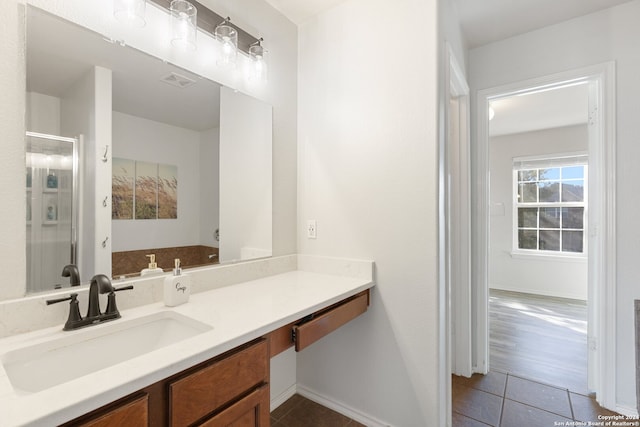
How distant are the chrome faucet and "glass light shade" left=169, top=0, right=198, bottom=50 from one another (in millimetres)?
1056

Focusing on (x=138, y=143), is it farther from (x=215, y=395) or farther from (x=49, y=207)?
(x=215, y=395)

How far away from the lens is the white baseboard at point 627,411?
1.80 m

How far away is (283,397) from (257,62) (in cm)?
205

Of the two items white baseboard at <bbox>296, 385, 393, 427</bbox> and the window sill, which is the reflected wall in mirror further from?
the window sill

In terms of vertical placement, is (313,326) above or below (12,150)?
below

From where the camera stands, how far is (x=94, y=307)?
99 cm

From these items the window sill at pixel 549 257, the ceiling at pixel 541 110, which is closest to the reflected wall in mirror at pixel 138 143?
the ceiling at pixel 541 110

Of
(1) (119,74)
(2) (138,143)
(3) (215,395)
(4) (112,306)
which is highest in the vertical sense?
(1) (119,74)

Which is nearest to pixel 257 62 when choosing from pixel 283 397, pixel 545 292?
pixel 283 397

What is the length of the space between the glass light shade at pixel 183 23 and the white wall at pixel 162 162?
39 centimetres

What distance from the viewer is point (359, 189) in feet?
5.74

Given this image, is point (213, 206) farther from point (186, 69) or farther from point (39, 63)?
point (39, 63)

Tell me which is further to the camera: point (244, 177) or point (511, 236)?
point (511, 236)

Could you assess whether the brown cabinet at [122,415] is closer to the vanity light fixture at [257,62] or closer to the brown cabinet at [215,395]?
the brown cabinet at [215,395]
